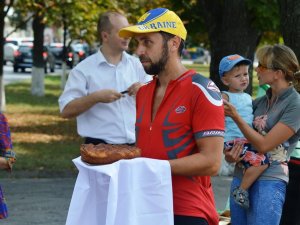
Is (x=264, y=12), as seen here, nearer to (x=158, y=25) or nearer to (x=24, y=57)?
(x=158, y=25)

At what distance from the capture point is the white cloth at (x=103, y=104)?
643 cm

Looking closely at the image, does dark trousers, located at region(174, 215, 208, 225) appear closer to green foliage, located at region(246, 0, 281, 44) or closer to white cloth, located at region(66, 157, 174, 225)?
white cloth, located at region(66, 157, 174, 225)

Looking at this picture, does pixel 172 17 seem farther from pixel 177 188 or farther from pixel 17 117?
pixel 17 117

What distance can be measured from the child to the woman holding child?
0.16 ft

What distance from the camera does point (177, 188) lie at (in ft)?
12.2

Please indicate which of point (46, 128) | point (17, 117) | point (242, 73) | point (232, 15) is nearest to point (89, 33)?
point (17, 117)

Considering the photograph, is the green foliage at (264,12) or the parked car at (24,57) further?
the parked car at (24,57)

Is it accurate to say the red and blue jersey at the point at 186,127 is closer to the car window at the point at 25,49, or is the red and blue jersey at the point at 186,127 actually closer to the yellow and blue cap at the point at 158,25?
the yellow and blue cap at the point at 158,25

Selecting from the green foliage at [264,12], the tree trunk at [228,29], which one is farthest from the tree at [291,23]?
the green foliage at [264,12]

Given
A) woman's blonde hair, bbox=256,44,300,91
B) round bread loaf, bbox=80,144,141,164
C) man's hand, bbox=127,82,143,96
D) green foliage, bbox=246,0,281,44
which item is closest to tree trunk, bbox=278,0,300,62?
man's hand, bbox=127,82,143,96

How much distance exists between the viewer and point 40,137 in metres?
16.7

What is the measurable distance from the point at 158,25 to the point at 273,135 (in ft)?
4.83

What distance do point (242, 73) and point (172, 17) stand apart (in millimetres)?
1654

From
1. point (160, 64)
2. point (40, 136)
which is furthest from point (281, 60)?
point (40, 136)
